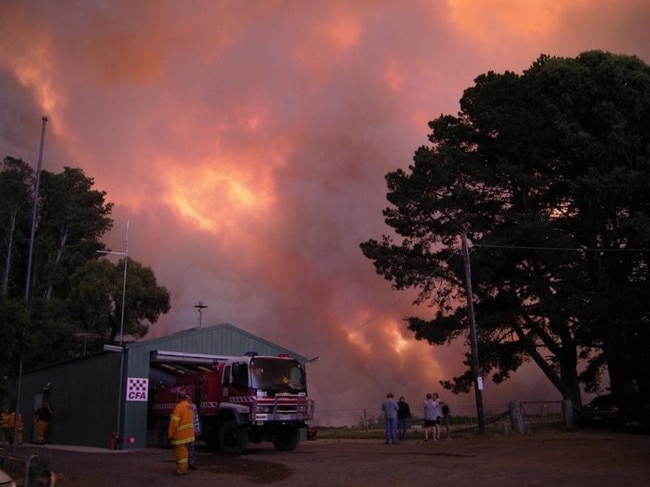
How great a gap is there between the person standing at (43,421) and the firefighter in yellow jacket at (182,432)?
18363 millimetres

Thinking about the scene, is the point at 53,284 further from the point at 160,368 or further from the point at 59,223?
the point at 160,368

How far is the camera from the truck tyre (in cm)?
2516

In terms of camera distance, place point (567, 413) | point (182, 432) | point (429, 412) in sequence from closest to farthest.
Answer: point (182, 432)
point (429, 412)
point (567, 413)

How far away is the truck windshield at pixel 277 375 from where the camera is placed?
2008 centimetres

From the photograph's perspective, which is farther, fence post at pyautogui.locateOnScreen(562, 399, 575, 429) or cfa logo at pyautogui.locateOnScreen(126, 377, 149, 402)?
fence post at pyautogui.locateOnScreen(562, 399, 575, 429)

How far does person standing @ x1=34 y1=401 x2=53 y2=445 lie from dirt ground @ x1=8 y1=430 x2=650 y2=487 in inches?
474

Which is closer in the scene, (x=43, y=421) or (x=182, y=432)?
(x=182, y=432)

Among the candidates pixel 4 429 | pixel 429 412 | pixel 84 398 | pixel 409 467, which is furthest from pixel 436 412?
pixel 4 429

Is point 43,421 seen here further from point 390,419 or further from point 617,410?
point 617,410

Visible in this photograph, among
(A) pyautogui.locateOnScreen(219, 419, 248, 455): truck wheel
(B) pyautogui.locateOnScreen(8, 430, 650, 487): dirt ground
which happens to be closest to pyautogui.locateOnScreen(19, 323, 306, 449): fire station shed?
(A) pyautogui.locateOnScreen(219, 419, 248, 455): truck wheel

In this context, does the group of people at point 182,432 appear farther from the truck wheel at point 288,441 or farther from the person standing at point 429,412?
the person standing at point 429,412

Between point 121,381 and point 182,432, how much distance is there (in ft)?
38.2

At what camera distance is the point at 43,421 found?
97.8ft

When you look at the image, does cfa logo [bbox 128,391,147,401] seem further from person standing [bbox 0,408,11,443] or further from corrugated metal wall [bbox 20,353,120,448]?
person standing [bbox 0,408,11,443]
